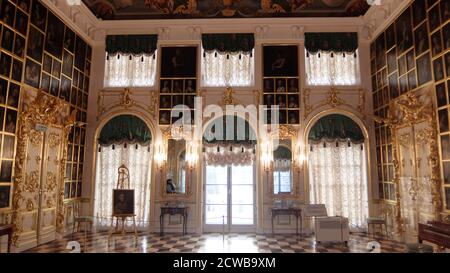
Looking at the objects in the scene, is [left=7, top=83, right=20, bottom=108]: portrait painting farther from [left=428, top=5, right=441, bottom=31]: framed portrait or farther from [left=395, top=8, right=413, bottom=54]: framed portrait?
[left=395, top=8, right=413, bottom=54]: framed portrait

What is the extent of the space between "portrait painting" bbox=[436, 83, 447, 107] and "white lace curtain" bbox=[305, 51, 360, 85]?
4347 millimetres

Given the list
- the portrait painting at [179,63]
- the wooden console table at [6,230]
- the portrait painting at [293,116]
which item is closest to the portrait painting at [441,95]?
the portrait painting at [293,116]

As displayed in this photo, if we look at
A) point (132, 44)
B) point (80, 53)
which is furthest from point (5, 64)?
point (132, 44)

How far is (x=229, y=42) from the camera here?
12117 mm

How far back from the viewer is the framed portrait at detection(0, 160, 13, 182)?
747cm

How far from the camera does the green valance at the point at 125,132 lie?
1160cm

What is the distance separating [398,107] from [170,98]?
8.04 m

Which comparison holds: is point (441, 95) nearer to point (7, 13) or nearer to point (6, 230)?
point (6, 230)

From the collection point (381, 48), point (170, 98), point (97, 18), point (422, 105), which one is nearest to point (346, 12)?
point (381, 48)

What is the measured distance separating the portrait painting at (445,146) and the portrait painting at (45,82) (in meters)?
11.1

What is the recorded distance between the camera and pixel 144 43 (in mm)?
12219

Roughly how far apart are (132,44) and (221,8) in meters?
3.85

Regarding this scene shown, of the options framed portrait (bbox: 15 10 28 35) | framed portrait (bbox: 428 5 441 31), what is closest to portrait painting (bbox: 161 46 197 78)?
framed portrait (bbox: 15 10 28 35)
